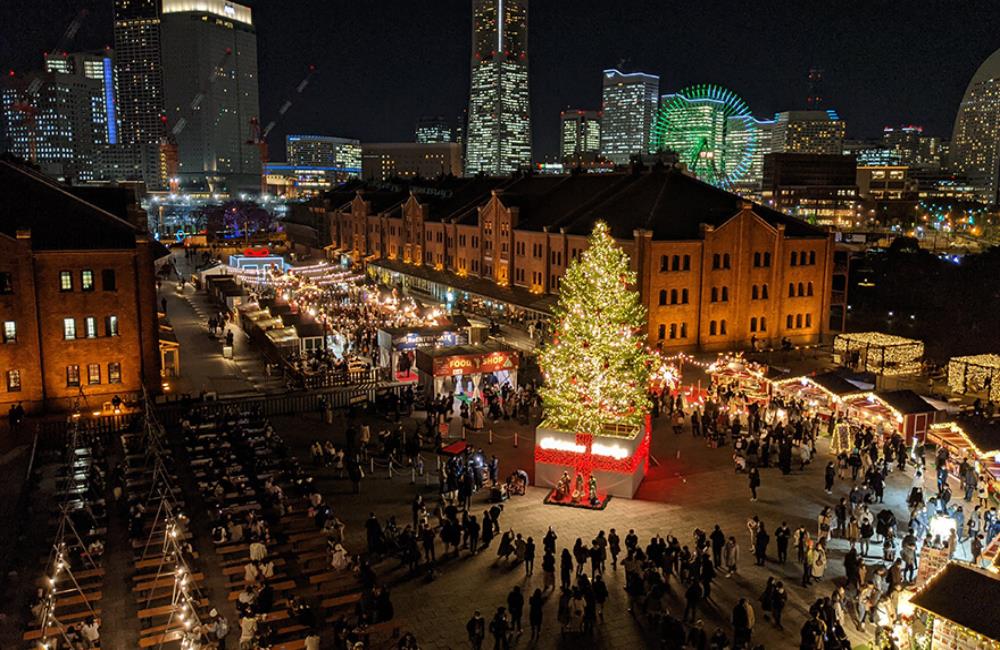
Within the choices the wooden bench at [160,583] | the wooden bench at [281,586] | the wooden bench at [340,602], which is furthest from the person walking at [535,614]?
the wooden bench at [160,583]

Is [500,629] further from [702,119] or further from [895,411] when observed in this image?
[702,119]

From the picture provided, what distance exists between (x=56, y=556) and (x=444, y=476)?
431 inches

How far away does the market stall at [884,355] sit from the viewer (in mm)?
42719

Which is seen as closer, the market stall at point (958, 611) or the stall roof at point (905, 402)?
the market stall at point (958, 611)

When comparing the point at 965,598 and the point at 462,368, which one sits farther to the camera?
the point at 462,368

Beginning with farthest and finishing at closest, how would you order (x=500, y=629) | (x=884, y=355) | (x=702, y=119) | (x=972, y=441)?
(x=702, y=119) → (x=884, y=355) → (x=972, y=441) → (x=500, y=629)

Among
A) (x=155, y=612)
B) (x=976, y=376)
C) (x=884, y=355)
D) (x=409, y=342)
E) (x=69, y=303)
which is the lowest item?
(x=155, y=612)

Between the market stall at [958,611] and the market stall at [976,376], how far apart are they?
26211 mm

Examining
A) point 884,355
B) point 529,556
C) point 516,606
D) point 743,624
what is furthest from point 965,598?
point 884,355

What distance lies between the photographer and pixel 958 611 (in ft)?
46.3

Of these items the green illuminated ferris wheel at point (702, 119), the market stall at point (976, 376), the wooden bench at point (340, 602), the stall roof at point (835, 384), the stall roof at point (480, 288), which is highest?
the green illuminated ferris wheel at point (702, 119)

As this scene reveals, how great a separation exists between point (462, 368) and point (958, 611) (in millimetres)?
24393

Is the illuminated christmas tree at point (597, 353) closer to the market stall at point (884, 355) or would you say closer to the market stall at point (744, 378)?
the market stall at point (744, 378)

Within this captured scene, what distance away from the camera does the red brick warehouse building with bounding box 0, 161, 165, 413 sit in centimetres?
3444
